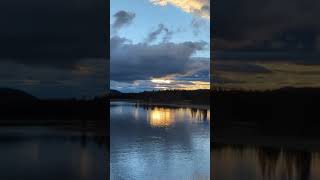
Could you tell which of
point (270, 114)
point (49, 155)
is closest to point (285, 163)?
point (270, 114)

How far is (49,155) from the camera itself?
4121 millimetres

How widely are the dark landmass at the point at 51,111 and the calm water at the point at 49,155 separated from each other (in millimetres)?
100

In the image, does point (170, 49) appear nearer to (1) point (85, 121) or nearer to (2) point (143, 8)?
(2) point (143, 8)

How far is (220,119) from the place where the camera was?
4617 millimetres

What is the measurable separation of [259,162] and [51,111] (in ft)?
7.89

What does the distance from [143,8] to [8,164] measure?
215 inches

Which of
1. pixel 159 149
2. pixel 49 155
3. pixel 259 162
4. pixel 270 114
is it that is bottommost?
pixel 159 149

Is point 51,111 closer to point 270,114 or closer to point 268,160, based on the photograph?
point 270,114

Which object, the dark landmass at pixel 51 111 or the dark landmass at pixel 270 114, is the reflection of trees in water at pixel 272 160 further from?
the dark landmass at pixel 51 111

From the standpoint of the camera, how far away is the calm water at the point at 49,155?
405 centimetres

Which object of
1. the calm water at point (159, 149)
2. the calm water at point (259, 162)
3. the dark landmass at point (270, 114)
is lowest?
the calm water at point (159, 149)

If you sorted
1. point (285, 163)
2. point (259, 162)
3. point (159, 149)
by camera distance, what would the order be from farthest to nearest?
point (159, 149) → point (259, 162) → point (285, 163)

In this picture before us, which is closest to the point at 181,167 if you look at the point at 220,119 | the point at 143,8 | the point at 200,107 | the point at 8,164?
the point at 200,107

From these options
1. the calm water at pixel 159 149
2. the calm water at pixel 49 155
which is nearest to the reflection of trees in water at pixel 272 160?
the calm water at pixel 49 155
